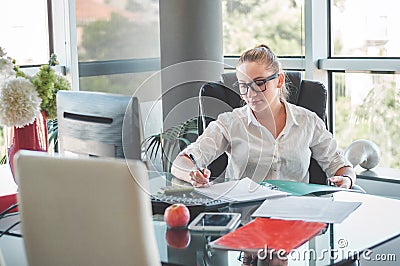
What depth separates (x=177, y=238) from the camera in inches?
79.4

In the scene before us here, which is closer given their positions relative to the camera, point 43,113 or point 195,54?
point 43,113

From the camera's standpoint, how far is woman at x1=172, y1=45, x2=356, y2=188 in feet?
9.34

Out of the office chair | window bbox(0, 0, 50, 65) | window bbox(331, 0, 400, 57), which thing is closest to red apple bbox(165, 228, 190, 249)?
the office chair

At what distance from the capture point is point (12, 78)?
2.52m

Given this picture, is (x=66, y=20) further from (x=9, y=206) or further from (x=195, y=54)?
(x=9, y=206)

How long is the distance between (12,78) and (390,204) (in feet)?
4.40

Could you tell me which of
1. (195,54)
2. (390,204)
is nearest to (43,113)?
(390,204)

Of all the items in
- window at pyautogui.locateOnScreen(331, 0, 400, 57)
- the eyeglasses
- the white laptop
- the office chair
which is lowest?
the white laptop

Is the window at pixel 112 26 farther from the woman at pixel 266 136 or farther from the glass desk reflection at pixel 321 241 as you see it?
the glass desk reflection at pixel 321 241

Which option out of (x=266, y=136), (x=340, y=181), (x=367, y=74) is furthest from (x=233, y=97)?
(x=367, y=74)

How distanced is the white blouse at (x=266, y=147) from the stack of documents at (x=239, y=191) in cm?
36

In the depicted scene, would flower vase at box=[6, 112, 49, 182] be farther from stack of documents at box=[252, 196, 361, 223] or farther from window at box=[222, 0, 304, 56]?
window at box=[222, 0, 304, 56]

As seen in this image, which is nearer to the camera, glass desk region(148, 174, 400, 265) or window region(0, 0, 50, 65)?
glass desk region(148, 174, 400, 265)

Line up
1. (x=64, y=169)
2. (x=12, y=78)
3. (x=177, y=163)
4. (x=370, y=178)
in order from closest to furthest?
1. (x=64, y=169)
2. (x=12, y=78)
3. (x=177, y=163)
4. (x=370, y=178)
